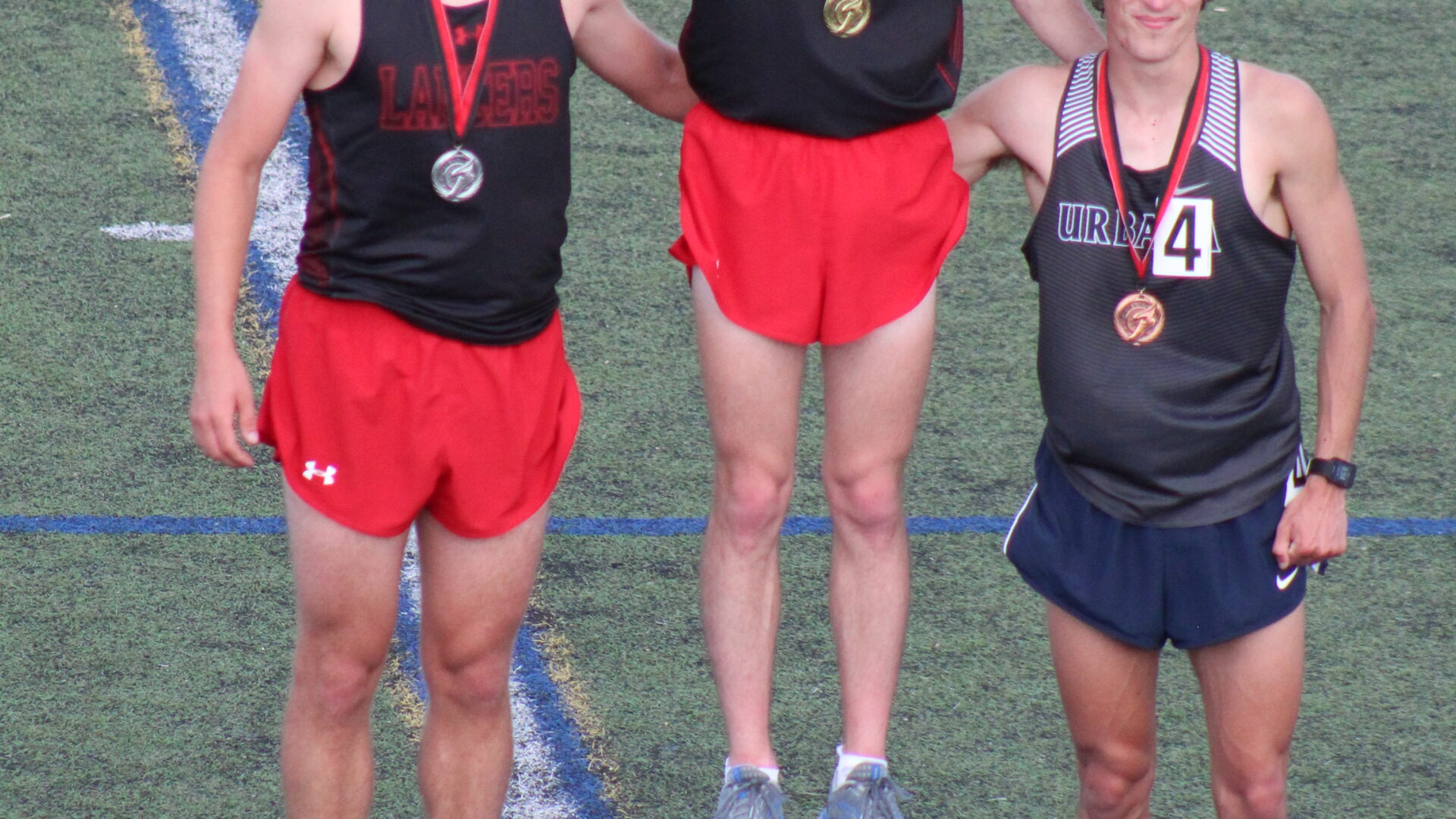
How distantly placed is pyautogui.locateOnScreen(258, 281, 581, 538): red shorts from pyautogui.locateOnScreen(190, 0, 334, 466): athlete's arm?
0.10m

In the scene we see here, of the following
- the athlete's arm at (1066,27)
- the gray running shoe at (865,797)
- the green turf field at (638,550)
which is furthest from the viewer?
the green turf field at (638,550)

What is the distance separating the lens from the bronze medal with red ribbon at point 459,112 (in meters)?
2.79

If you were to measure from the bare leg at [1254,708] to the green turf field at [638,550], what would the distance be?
2.60ft

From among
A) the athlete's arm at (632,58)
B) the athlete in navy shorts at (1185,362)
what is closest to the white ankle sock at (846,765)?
the athlete in navy shorts at (1185,362)

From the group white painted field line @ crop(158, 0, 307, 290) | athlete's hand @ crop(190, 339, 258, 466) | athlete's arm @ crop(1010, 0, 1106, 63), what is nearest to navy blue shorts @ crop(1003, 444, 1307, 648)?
athlete's arm @ crop(1010, 0, 1106, 63)

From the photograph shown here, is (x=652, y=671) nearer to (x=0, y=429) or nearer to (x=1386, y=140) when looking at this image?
(x=0, y=429)

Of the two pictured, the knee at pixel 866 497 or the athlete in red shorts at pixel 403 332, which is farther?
the knee at pixel 866 497

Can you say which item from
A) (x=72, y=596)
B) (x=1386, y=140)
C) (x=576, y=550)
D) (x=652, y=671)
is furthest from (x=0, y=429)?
(x=1386, y=140)

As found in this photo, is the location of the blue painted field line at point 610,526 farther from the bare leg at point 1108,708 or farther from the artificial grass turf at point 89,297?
the bare leg at point 1108,708

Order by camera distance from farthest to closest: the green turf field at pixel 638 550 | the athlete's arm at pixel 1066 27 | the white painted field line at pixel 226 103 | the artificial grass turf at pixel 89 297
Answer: the white painted field line at pixel 226 103 < the artificial grass turf at pixel 89 297 < the green turf field at pixel 638 550 < the athlete's arm at pixel 1066 27

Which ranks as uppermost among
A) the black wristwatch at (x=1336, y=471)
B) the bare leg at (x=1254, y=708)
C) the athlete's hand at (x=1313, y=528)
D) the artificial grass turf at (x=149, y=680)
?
the black wristwatch at (x=1336, y=471)

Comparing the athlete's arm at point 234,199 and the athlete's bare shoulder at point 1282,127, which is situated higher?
the athlete's bare shoulder at point 1282,127

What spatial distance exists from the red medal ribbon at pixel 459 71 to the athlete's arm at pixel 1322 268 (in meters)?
1.16

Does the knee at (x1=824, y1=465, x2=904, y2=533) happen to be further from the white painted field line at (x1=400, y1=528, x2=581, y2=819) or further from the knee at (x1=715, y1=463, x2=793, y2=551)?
the white painted field line at (x1=400, y1=528, x2=581, y2=819)
